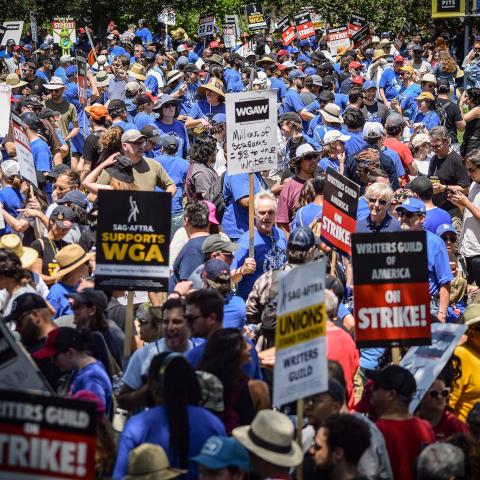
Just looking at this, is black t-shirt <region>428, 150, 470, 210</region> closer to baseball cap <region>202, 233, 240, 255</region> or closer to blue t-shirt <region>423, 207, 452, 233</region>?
blue t-shirt <region>423, 207, 452, 233</region>

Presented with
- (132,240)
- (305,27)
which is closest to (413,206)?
(132,240)

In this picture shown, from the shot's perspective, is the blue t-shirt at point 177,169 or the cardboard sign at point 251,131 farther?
the blue t-shirt at point 177,169

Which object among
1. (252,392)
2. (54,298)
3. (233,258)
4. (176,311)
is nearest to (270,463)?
(252,392)

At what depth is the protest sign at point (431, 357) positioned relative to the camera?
6.66 metres

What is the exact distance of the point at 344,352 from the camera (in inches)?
291

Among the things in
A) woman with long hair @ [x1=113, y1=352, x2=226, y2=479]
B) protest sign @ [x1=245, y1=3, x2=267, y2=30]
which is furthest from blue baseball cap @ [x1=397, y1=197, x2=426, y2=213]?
protest sign @ [x1=245, y1=3, x2=267, y2=30]

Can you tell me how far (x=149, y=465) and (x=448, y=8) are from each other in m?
25.5

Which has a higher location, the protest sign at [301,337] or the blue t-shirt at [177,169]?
the blue t-shirt at [177,169]

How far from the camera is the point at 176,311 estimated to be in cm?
699

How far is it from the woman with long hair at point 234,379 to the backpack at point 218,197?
5.01 meters

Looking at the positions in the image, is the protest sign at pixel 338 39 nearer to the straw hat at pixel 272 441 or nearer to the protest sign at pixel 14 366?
the protest sign at pixel 14 366

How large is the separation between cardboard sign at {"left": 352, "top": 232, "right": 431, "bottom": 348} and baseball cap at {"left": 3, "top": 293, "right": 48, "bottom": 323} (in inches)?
75.1

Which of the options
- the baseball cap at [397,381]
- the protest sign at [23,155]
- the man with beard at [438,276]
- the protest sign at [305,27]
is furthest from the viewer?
the protest sign at [305,27]

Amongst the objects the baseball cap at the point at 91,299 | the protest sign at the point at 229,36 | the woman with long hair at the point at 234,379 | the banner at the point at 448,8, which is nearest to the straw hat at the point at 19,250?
the baseball cap at the point at 91,299
